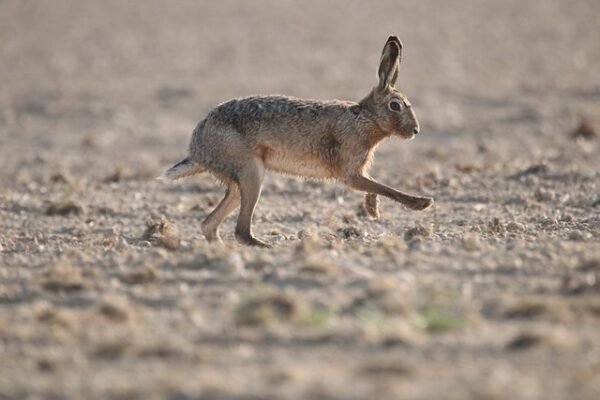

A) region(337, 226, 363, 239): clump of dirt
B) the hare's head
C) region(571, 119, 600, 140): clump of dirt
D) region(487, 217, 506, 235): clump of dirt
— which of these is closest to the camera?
region(487, 217, 506, 235): clump of dirt

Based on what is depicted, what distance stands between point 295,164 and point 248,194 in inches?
28.5

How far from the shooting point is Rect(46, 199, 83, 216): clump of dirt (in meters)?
11.9

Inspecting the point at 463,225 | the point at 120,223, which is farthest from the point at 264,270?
the point at 120,223

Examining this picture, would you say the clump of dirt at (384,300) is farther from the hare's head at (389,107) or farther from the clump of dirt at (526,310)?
the hare's head at (389,107)

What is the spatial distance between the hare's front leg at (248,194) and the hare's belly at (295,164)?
34 cm

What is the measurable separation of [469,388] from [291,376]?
0.90 metres

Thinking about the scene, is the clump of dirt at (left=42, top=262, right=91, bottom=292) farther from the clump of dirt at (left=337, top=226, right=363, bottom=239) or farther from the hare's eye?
the hare's eye

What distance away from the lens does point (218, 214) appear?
10109 mm

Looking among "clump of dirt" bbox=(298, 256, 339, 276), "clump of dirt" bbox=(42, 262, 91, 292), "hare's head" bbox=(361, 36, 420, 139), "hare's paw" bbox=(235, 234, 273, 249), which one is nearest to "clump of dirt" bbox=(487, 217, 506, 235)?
"hare's head" bbox=(361, 36, 420, 139)

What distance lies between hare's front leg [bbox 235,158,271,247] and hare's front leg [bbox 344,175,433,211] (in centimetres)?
100

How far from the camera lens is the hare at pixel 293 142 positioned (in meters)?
9.76

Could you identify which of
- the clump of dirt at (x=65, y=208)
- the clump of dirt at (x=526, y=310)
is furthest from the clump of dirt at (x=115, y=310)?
the clump of dirt at (x=65, y=208)

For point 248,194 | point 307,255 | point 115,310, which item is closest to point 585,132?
point 248,194

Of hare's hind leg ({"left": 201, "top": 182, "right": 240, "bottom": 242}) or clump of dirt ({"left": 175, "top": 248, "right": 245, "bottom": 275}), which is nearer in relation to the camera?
clump of dirt ({"left": 175, "top": 248, "right": 245, "bottom": 275})
